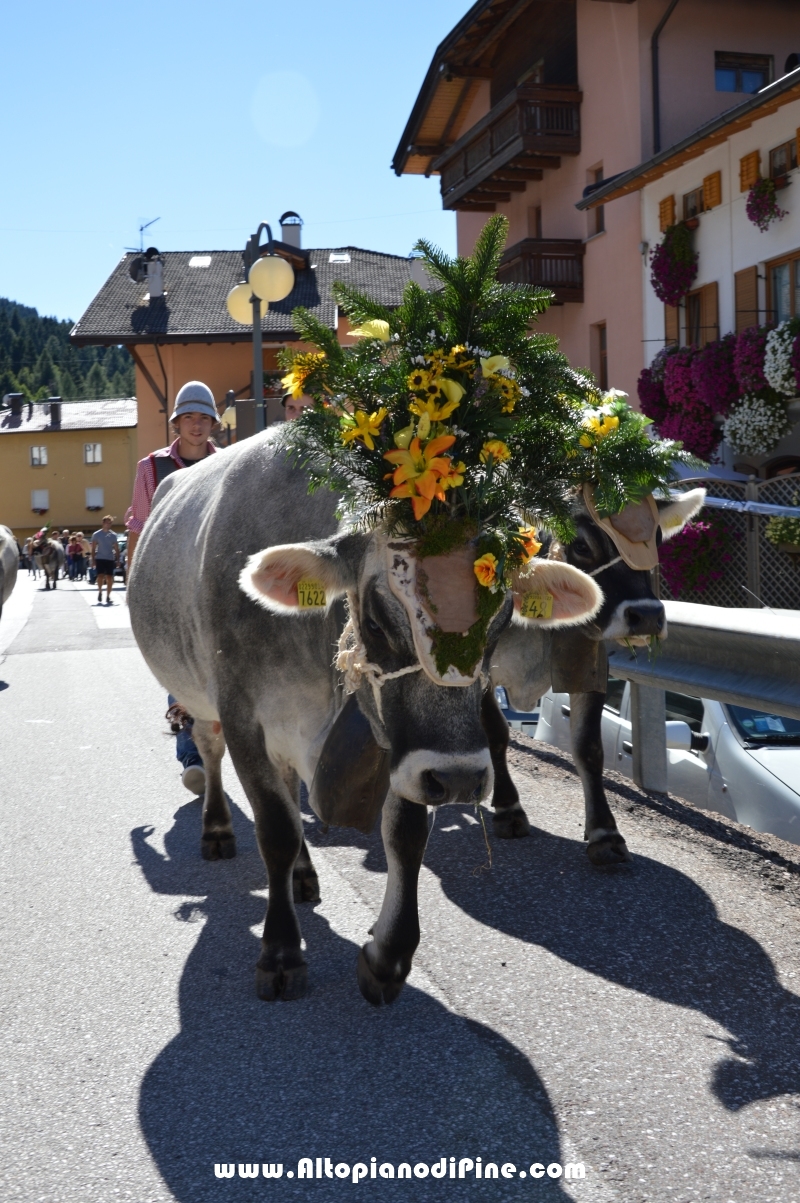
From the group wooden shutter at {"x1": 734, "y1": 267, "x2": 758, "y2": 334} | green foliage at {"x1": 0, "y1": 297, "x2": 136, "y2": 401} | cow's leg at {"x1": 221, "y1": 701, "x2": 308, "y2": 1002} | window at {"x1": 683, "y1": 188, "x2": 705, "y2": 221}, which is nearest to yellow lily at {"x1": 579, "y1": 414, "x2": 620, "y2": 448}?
cow's leg at {"x1": 221, "y1": 701, "x2": 308, "y2": 1002}

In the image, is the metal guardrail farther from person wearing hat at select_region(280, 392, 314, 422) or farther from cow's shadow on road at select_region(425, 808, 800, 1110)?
person wearing hat at select_region(280, 392, 314, 422)

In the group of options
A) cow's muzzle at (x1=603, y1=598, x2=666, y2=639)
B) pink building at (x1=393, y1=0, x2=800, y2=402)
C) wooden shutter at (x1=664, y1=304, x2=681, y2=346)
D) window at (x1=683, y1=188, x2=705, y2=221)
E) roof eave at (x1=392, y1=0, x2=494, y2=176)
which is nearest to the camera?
cow's muzzle at (x1=603, y1=598, x2=666, y2=639)

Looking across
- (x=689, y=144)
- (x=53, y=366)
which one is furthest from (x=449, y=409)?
(x=53, y=366)

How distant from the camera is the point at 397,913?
143 inches

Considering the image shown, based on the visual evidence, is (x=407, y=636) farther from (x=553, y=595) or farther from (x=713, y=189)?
(x=713, y=189)

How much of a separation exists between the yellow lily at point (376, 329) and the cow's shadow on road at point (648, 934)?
6.51 feet

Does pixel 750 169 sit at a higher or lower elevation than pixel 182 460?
higher

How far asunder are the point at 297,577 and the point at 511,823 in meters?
2.31

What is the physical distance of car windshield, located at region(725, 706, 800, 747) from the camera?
6.89 m

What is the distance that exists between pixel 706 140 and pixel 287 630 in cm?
1936

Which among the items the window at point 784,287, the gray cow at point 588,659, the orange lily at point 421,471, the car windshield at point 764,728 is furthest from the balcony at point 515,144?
the orange lily at point 421,471

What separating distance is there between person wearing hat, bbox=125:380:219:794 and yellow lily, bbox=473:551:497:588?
3611mm

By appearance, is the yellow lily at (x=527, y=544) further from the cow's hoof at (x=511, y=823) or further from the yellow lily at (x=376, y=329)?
the cow's hoof at (x=511, y=823)

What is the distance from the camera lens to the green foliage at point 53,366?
460 feet
